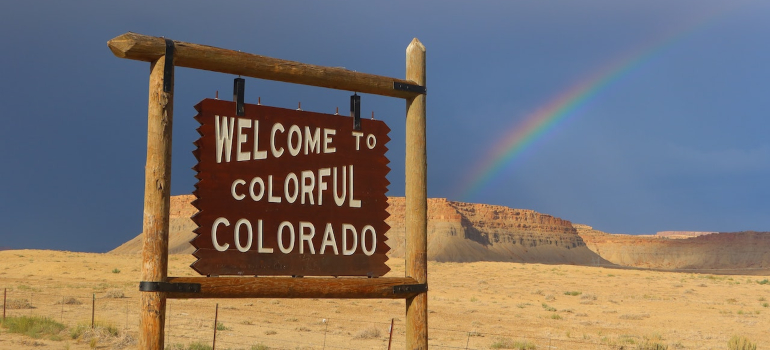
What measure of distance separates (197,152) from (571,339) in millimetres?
16946

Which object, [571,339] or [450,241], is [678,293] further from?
[450,241]

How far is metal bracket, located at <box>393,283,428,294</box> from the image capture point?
5.62 meters

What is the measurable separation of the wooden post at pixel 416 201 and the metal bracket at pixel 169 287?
1.88 meters

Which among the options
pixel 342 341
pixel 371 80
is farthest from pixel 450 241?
pixel 371 80

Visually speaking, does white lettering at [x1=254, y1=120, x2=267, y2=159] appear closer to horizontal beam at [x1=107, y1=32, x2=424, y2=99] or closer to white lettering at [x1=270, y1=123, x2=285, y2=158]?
white lettering at [x1=270, y1=123, x2=285, y2=158]

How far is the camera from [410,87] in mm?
5902

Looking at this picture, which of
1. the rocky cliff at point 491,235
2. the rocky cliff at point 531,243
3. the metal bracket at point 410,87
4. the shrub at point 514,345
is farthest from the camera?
the rocky cliff at point 531,243

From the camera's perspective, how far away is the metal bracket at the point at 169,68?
4.75 metres

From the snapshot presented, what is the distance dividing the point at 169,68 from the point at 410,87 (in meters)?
2.07

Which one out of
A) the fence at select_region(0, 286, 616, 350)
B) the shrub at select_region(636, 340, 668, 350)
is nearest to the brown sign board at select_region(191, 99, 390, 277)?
the fence at select_region(0, 286, 616, 350)

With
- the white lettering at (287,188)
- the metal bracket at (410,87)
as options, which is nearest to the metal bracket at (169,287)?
the white lettering at (287,188)

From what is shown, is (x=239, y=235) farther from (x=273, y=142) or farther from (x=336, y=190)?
(x=336, y=190)

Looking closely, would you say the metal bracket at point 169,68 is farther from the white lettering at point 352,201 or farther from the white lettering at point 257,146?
the white lettering at point 352,201

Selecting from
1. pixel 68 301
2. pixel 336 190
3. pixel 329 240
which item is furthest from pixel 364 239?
pixel 68 301
